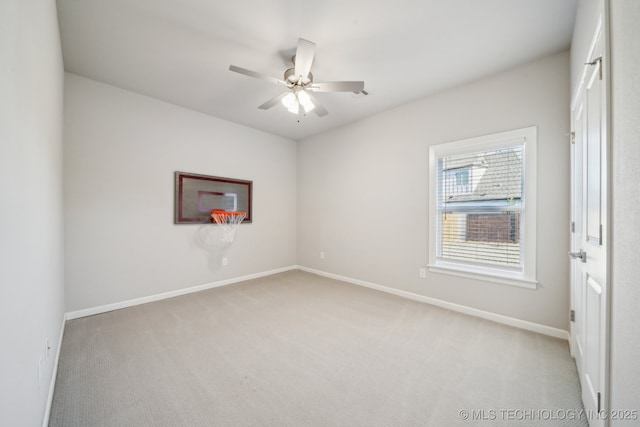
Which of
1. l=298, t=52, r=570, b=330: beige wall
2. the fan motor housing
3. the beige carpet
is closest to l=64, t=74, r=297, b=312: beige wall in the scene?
the beige carpet

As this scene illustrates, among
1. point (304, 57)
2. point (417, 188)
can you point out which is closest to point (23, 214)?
point (304, 57)

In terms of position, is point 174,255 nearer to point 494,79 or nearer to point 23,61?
point 23,61

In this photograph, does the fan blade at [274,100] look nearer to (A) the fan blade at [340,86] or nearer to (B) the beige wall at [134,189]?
(A) the fan blade at [340,86]

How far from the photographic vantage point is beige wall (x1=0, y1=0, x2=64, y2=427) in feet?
2.82

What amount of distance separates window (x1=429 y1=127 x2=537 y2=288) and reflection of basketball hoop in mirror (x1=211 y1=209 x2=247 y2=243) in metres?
3.03

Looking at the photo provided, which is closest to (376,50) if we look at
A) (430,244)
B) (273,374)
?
(430,244)

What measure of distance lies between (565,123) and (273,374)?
346cm

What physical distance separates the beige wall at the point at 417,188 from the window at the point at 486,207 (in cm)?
10

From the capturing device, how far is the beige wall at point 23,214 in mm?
859

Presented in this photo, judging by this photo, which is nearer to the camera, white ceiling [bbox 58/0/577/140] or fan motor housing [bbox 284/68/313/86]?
white ceiling [bbox 58/0/577/140]

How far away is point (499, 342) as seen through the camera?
225 cm

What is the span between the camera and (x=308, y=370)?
73.1 inches

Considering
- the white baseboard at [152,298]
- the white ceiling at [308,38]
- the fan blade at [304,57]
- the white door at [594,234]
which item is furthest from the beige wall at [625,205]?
the white baseboard at [152,298]

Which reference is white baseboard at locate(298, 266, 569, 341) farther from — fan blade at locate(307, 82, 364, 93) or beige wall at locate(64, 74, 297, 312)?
fan blade at locate(307, 82, 364, 93)
